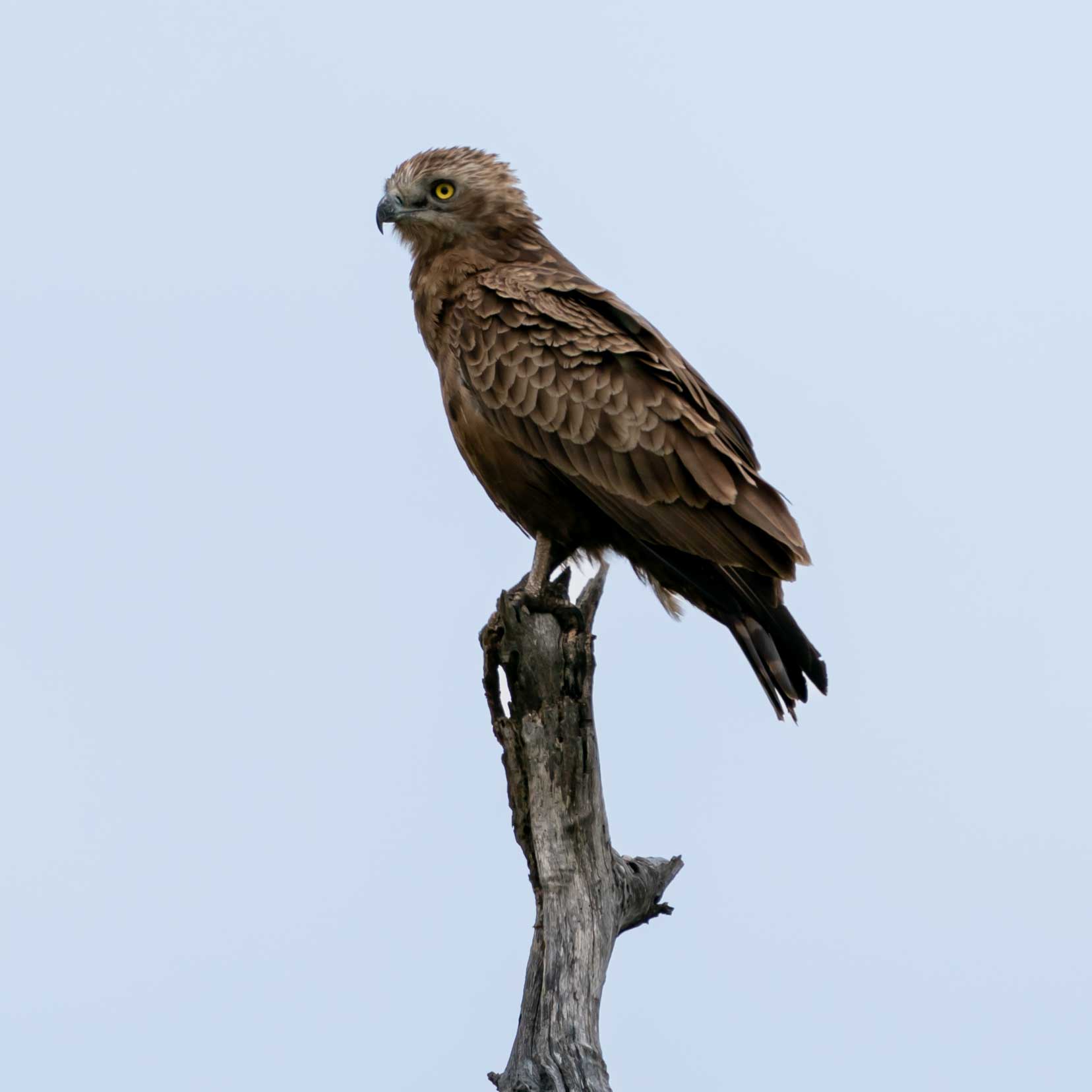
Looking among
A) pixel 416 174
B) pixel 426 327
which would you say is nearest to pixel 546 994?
pixel 426 327

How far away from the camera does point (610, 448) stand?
25.0 ft

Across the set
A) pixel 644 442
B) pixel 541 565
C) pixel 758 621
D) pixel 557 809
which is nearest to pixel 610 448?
pixel 644 442

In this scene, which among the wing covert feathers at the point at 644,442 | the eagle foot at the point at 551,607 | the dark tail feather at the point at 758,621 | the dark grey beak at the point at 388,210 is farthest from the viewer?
the dark grey beak at the point at 388,210

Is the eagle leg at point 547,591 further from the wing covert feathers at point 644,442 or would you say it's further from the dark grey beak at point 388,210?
the dark grey beak at point 388,210

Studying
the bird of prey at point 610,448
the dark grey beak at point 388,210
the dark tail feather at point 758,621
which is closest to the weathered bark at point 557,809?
the bird of prey at point 610,448

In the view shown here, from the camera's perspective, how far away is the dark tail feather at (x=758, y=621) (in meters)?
7.29

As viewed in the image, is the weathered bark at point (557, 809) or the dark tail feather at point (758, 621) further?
the dark tail feather at point (758, 621)

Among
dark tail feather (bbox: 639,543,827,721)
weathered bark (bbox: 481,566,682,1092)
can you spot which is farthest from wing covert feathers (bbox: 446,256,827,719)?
weathered bark (bbox: 481,566,682,1092)

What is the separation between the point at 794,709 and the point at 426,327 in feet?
8.59

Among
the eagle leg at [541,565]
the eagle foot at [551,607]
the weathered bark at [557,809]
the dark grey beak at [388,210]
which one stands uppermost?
the dark grey beak at [388,210]

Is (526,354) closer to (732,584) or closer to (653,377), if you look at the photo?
(653,377)

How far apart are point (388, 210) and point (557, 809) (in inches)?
136

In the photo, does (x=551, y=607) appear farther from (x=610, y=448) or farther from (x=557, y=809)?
(x=610, y=448)

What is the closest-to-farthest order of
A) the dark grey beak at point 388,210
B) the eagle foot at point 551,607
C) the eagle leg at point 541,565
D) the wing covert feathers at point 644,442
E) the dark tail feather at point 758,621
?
the eagle foot at point 551,607 → the dark tail feather at point 758,621 → the wing covert feathers at point 644,442 → the eagle leg at point 541,565 → the dark grey beak at point 388,210
